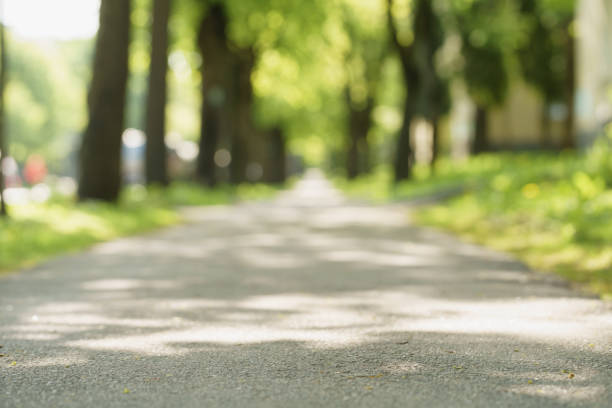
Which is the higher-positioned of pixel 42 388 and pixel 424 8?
pixel 424 8

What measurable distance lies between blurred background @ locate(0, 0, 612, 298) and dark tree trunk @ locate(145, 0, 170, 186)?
4 cm

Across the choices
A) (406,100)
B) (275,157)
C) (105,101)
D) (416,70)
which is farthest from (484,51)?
(275,157)

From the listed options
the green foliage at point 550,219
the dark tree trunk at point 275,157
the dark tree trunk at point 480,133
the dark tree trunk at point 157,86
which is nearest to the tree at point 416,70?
the dark tree trunk at point 480,133

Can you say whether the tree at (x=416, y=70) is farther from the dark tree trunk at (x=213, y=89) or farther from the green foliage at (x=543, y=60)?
the green foliage at (x=543, y=60)

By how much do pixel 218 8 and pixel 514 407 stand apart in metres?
25.0

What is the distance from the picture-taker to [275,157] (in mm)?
46625

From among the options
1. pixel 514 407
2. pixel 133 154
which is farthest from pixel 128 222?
pixel 133 154

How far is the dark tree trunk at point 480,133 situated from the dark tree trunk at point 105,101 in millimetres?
19742

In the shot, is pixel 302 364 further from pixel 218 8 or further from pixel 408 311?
pixel 218 8

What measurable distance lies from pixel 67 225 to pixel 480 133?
78.1 ft

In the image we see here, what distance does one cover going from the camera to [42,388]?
12.7ft

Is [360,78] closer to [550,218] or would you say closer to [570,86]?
[570,86]

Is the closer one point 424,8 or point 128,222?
point 128,222

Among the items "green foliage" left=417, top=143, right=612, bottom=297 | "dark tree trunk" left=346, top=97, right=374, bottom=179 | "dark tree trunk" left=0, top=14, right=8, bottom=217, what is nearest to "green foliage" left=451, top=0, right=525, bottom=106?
"green foliage" left=417, top=143, right=612, bottom=297
